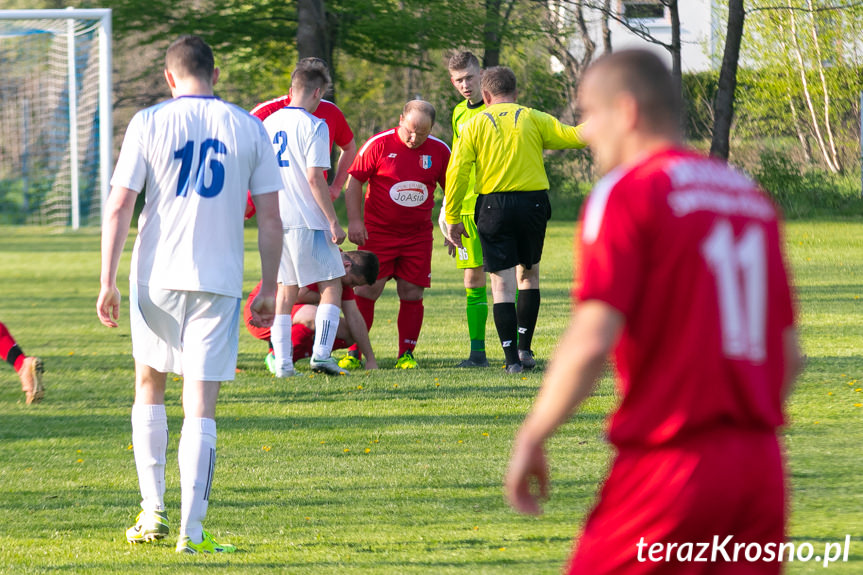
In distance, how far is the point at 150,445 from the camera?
480 cm

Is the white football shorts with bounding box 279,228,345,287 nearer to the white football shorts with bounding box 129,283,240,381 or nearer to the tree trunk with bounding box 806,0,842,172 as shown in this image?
the white football shorts with bounding box 129,283,240,381

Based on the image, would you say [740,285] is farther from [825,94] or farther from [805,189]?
[825,94]

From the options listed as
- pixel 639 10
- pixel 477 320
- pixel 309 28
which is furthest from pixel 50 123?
pixel 309 28

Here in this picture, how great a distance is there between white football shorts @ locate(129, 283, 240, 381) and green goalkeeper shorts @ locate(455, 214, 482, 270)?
15.4 ft

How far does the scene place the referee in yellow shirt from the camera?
334 inches

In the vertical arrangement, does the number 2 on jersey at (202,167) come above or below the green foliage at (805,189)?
above

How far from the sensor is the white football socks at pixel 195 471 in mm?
4562

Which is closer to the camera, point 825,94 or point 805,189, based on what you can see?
point 805,189

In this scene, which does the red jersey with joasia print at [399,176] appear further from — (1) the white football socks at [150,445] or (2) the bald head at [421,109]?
(1) the white football socks at [150,445]

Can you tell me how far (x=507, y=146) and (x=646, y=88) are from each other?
5.99 m

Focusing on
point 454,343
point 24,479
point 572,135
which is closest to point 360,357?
point 454,343

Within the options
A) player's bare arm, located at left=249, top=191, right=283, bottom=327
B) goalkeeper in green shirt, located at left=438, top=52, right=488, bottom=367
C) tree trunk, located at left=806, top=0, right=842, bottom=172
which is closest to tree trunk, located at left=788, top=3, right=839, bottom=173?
tree trunk, located at left=806, top=0, right=842, bottom=172

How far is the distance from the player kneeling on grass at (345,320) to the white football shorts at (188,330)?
13.4 ft

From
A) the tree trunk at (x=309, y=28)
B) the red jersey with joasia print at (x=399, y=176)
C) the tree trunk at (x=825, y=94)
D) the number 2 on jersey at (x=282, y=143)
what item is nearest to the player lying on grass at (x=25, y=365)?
the number 2 on jersey at (x=282, y=143)
